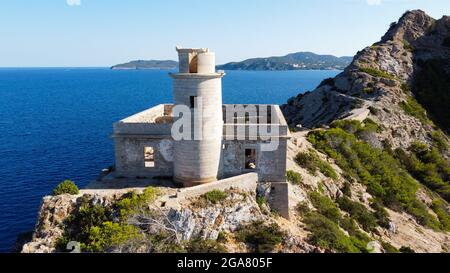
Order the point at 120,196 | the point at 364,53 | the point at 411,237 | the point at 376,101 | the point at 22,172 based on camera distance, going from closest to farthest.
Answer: the point at 120,196 < the point at 411,237 < the point at 22,172 < the point at 376,101 < the point at 364,53

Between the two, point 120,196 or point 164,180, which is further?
point 164,180

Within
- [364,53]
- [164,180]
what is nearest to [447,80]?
[364,53]

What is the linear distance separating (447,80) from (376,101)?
870 inches

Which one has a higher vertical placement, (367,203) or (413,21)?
(413,21)

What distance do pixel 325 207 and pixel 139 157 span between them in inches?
616

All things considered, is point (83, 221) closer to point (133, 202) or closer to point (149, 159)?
point (133, 202)

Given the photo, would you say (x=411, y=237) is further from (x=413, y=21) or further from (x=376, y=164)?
(x=413, y=21)

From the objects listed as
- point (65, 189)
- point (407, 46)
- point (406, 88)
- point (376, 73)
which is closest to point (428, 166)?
point (406, 88)

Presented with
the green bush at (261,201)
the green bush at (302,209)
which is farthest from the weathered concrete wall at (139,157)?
the green bush at (302,209)

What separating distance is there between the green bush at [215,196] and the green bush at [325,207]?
1024 cm

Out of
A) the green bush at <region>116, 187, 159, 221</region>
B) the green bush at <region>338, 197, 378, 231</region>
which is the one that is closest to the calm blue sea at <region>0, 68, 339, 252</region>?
the green bush at <region>116, 187, 159, 221</region>

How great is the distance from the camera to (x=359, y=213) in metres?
36.1

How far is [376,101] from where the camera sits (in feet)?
206

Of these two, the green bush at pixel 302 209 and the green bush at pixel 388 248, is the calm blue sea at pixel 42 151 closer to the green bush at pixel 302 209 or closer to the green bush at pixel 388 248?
the green bush at pixel 302 209
